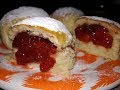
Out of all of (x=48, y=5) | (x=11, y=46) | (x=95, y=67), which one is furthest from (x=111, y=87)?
(x=48, y=5)

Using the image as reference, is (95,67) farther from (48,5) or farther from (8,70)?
(48,5)

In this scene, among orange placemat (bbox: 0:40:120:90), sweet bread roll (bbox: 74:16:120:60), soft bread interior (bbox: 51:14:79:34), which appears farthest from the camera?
soft bread interior (bbox: 51:14:79:34)

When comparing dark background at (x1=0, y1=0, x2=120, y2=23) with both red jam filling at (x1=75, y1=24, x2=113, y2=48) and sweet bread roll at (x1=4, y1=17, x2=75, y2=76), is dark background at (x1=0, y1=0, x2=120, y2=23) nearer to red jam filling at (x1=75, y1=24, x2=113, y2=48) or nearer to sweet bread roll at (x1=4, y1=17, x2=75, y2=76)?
red jam filling at (x1=75, y1=24, x2=113, y2=48)

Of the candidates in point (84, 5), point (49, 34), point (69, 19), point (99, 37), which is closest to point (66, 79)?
point (49, 34)

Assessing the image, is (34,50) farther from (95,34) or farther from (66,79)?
(95,34)

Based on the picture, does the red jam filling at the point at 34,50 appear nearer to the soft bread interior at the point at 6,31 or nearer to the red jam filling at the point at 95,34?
the soft bread interior at the point at 6,31

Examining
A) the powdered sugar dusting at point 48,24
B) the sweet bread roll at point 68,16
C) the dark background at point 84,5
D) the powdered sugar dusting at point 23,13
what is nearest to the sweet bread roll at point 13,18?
the powdered sugar dusting at point 23,13

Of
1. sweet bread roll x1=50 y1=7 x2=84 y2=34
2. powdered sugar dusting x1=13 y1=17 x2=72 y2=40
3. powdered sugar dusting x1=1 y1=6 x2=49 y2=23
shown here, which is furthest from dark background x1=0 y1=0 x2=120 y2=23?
powdered sugar dusting x1=13 y1=17 x2=72 y2=40
